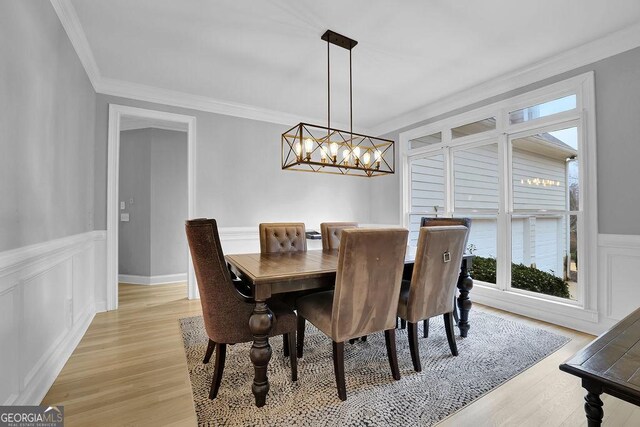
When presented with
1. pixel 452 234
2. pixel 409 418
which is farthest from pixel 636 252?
pixel 409 418

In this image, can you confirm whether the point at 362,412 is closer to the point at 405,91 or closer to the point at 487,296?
the point at 487,296

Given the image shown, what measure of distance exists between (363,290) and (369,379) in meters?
0.67

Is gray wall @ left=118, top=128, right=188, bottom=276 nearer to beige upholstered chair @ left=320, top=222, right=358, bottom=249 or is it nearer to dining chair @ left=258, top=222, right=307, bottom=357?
dining chair @ left=258, top=222, right=307, bottom=357

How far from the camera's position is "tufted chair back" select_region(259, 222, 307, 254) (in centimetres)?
299

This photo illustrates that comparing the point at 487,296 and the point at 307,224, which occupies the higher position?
the point at 307,224

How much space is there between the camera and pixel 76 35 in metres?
2.41

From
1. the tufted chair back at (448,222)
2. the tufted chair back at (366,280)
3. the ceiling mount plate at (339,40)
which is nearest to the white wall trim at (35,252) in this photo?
the tufted chair back at (366,280)

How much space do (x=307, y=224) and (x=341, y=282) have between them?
9.97 ft

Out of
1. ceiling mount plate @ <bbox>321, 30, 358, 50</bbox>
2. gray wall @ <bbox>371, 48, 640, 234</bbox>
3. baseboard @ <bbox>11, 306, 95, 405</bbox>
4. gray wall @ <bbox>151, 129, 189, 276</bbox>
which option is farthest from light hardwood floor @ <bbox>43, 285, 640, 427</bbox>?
ceiling mount plate @ <bbox>321, 30, 358, 50</bbox>

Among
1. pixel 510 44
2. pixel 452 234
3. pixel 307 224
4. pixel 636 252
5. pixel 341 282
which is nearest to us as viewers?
pixel 341 282

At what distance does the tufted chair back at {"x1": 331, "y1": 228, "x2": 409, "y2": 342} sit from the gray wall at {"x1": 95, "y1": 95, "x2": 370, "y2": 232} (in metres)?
2.74

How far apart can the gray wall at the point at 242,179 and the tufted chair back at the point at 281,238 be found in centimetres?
126

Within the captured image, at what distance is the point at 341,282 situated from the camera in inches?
67.2

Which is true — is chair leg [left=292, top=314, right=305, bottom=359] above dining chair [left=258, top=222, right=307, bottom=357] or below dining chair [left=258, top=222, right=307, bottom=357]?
below
